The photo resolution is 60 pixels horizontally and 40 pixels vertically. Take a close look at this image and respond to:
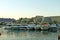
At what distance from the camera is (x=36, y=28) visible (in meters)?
59.5

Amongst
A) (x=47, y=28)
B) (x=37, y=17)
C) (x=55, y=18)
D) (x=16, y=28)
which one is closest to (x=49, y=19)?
(x=55, y=18)

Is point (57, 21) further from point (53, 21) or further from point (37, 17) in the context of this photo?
point (37, 17)

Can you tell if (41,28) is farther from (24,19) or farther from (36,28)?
(24,19)

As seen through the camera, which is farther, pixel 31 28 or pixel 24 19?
pixel 24 19

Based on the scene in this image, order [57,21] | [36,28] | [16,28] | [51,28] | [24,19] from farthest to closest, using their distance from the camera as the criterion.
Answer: [24,19] < [57,21] < [16,28] < [36,28] < [51,28]

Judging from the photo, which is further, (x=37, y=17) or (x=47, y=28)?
(x=37, y=17)

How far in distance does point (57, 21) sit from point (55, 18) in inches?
76.7

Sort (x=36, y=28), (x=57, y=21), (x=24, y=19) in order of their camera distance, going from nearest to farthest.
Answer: (x=36, y=28)
(x=57, y=21)
(x=24, y=19)

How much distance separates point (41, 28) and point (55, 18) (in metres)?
40.9

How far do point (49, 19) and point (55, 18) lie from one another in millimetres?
3096

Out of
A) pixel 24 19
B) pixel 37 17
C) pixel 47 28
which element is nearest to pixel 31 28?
pixel 47 28

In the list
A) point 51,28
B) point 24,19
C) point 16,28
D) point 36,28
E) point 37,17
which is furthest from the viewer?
point 24,19

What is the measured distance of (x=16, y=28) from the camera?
64.6 m

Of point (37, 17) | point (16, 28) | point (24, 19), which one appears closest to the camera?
point (16, 28)
